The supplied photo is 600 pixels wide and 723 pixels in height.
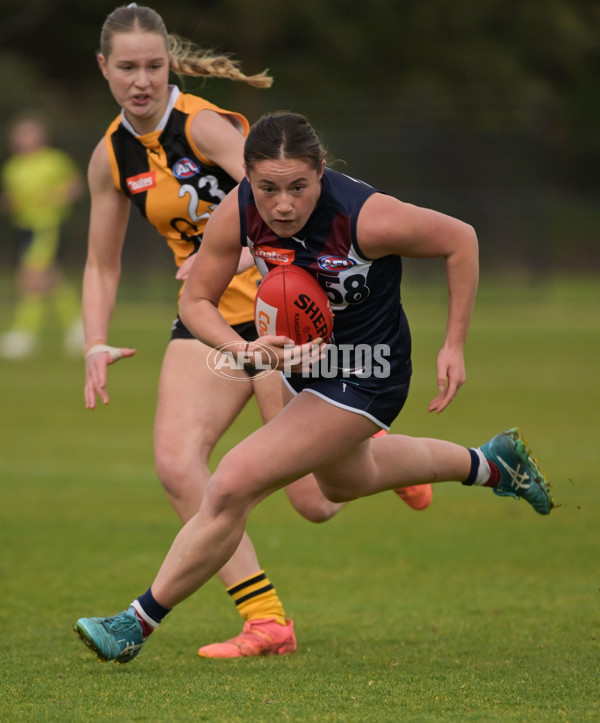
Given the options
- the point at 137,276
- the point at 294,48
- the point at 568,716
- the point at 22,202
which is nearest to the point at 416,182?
the point at 137,276

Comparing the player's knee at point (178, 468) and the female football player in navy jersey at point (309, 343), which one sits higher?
the female football player in navy jersey at point (309, 343)

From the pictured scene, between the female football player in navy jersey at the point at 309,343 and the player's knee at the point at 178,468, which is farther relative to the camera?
the player's knee at the point at 178,468

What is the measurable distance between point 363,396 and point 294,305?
442mm

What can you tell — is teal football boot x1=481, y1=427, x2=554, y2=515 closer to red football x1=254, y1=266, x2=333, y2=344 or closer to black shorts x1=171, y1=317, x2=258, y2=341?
black shorts x1=171, y1=317, x2=258, y2=341

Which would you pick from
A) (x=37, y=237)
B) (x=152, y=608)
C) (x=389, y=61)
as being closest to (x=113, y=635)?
(x=152, y=608)

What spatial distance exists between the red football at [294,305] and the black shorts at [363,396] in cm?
22

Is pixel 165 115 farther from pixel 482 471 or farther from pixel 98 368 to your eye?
pixel 482 471

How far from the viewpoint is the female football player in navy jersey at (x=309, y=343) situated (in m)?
3.68

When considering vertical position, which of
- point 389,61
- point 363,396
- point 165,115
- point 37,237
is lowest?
point 363,396

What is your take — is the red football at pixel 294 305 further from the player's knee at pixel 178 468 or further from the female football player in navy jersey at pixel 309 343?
the player's knee at pixel 178 468

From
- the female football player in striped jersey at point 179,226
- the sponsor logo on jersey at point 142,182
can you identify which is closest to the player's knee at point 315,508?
the female football player in striped jersey at point 179,226

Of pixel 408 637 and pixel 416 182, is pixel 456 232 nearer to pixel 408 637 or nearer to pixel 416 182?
pixel 408 637

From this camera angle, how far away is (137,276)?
24172 millimetres

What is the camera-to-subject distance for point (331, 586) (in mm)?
5637
